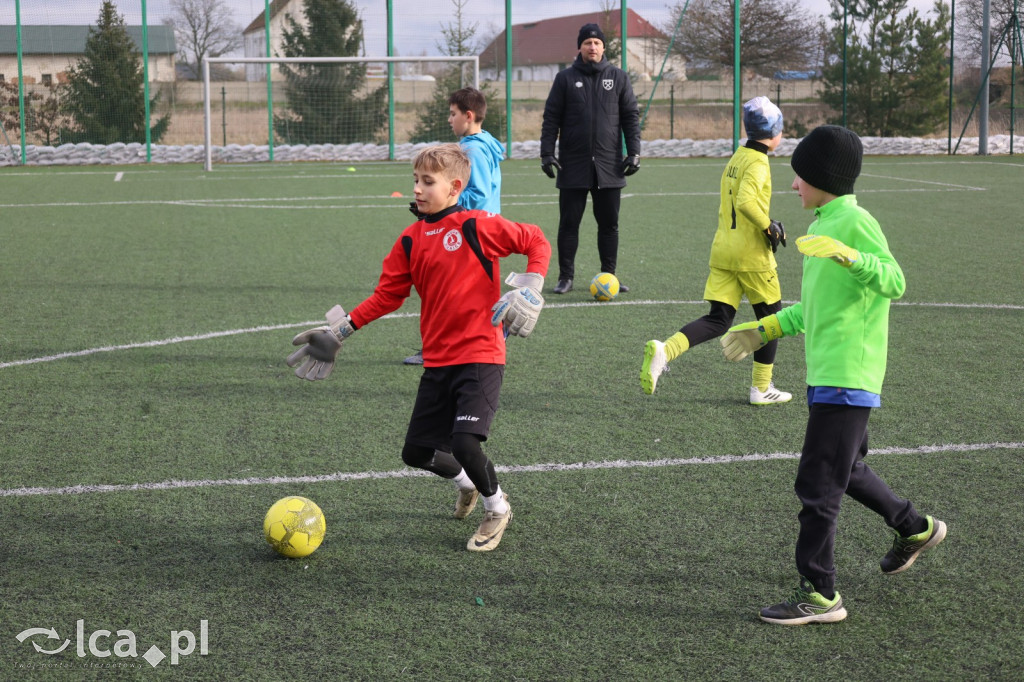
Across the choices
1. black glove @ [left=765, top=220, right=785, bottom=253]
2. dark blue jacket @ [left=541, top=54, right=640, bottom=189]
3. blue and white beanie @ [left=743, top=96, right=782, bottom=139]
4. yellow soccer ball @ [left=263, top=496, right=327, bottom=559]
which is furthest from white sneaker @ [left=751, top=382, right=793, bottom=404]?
dark blue jacket @ [left=541, top=54, right=640, bottom=189]

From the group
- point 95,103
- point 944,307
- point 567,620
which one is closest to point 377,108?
point 95,103

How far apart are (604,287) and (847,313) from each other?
5540 mm

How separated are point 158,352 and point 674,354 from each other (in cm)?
369

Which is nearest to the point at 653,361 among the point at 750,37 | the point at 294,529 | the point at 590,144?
the point at 294,529

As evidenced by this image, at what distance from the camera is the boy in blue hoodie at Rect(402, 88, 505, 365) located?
677 centimetres

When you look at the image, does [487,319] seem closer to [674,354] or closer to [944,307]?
[674,354]

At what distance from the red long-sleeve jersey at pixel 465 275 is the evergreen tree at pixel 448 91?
23729 millimetres

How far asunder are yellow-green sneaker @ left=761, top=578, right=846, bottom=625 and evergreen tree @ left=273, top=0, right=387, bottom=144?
25.5 meters

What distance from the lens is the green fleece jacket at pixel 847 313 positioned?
3236mm

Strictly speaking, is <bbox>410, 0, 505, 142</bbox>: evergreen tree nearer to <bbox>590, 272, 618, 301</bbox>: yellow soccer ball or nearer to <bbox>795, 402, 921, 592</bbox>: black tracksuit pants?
<bbox>590, 272, 618, 301</bbox>: yellow soccer ball

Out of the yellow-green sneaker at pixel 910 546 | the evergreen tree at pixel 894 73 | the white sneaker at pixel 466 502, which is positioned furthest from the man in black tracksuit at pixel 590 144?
the evergreen tree at pixel 894 73

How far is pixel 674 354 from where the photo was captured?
5.34 meters

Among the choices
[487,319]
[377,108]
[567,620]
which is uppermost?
[377,108]

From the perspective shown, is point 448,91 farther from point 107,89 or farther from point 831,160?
point 831,160
